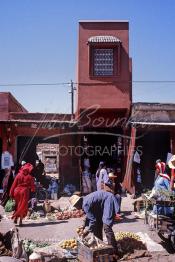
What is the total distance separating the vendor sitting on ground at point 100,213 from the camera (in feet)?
26.0

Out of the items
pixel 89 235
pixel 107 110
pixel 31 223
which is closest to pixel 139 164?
pixel 107 110

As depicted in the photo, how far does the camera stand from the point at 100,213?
325 inches

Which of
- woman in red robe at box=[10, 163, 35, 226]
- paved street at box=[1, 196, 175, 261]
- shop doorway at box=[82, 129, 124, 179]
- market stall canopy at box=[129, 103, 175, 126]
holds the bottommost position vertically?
paved street at box=[1, 196, 175, 261]

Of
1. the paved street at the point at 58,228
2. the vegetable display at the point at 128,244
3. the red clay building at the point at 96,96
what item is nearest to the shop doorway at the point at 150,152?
the red clay building at the point at 96,96

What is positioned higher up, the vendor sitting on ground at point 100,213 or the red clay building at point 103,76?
the red clay building at point 103,76

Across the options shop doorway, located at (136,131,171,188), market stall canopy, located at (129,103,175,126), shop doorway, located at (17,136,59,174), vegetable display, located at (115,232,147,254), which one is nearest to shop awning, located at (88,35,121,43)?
market stall canopy, located at (129,103,175,126)

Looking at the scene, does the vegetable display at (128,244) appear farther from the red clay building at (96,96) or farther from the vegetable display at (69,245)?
the red clay building at (96,96)

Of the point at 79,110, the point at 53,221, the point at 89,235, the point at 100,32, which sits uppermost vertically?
the point at 100,32

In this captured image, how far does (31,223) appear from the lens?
12727 millimetres

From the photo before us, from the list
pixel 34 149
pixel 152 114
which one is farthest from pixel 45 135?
pixel 152 114

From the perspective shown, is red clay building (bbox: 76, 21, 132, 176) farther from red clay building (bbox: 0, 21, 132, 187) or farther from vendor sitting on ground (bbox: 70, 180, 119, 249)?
vendor sitting on ground (bbox: 70, 180, 119, 249)

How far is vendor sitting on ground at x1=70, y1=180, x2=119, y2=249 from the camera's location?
26.0 ft

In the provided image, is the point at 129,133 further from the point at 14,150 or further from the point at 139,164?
the point at 14,150

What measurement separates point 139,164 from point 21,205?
8373mm
